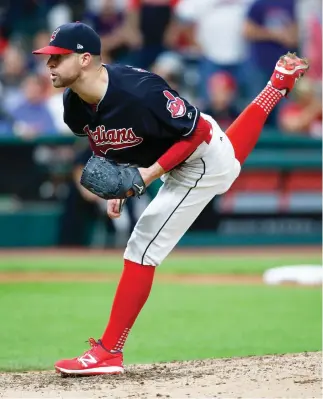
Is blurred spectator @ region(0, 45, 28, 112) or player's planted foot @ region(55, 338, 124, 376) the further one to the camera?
blurred spectator @ region(0, 45, 28, 112)

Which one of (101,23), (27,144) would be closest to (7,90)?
(27,144)

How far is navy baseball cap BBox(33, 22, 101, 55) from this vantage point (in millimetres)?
4426

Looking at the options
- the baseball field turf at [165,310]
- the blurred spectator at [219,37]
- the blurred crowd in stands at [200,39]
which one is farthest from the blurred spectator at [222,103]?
the baseball field turf at [165,310]

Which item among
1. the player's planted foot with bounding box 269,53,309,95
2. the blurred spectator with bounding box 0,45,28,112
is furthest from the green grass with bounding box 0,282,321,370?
the blurred spectator with bounding box 0,45,28,112

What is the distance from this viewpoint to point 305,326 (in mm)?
6441

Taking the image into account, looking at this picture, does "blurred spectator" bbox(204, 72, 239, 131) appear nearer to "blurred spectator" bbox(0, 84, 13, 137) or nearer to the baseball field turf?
the baseball field turf

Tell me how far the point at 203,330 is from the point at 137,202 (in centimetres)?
461

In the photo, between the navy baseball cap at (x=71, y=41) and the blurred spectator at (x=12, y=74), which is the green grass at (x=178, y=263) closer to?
the blurred spectator at (x=12, y=74)

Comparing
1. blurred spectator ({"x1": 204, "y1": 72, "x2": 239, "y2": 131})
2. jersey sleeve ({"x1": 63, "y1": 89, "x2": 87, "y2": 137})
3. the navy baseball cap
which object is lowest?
jersey sleeve ({"x1": 63, "y1": 89, "x2": 87, "y2": 137})

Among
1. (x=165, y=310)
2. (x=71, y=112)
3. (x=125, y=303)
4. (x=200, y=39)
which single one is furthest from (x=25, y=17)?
(x=125, y=303)

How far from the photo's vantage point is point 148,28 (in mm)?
12055

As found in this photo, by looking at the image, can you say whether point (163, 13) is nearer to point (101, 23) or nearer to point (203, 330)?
point (101, 23)

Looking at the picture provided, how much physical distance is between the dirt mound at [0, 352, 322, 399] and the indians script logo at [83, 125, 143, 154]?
1.14 m

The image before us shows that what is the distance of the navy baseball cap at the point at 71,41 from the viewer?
174 inches
